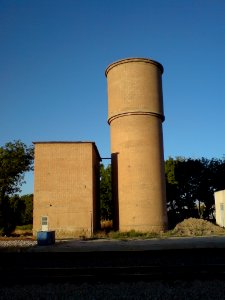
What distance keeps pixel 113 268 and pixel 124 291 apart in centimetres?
272

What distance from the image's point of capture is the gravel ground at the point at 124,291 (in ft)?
25.0

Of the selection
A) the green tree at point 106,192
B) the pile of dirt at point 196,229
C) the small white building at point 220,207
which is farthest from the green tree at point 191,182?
the pile of dirt at point 196,229

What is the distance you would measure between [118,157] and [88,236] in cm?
772

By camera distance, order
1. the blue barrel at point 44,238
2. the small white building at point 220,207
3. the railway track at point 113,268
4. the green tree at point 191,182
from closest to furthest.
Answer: the railway track at point 113,268 < the blue barrel at point 44,238 < the small white building at point 220,207 < the green tree at point 191,182

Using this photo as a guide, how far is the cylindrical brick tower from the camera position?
98.4ft

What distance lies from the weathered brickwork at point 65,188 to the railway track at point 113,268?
13644mm

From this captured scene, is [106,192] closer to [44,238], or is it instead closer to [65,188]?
[65,188]

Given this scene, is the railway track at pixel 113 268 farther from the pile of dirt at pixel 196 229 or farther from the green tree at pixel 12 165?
the green tree at pixel 12 165

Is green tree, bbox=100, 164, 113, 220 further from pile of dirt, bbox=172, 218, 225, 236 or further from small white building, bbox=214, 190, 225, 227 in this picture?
pile of dirt, bbox=172, 218, 225, 236

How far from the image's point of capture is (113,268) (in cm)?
1073

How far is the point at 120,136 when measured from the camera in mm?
31719

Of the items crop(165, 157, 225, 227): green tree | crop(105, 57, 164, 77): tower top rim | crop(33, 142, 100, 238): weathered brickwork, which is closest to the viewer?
crop(33, 142, 100, 238): weathered brickwork

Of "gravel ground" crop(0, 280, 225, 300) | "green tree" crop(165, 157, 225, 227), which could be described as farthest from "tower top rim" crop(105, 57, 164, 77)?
"gravel ground" crop(0, 280, 225, 300)

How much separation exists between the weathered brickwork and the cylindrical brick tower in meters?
3.18
